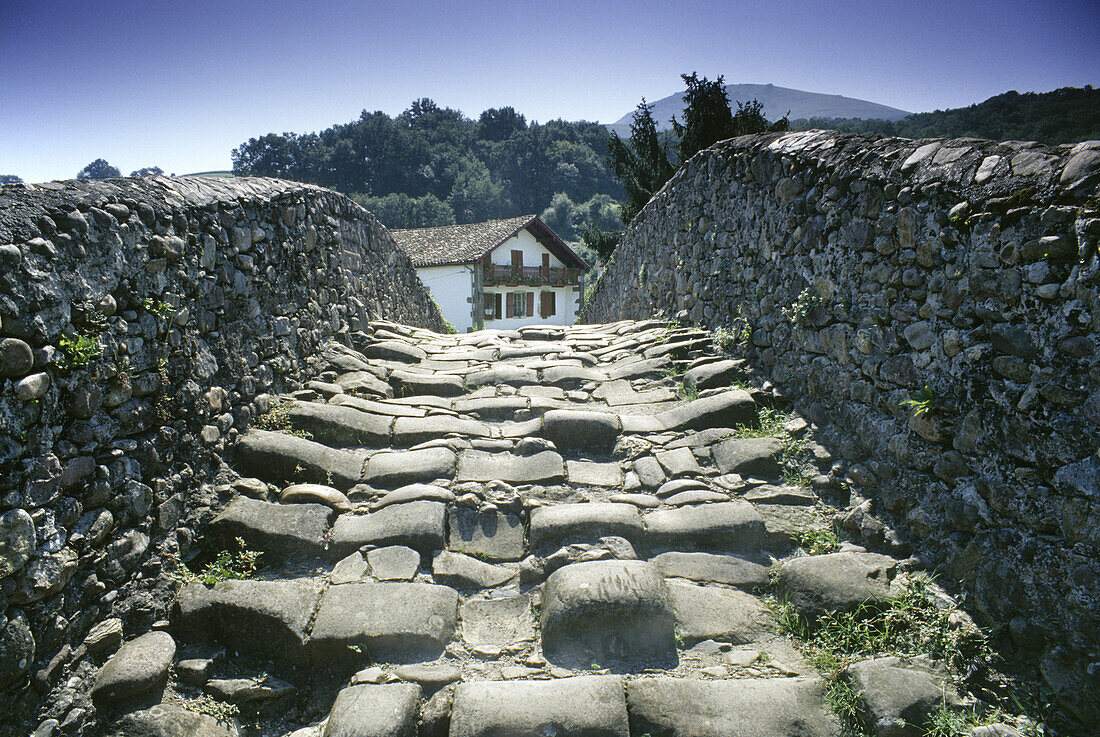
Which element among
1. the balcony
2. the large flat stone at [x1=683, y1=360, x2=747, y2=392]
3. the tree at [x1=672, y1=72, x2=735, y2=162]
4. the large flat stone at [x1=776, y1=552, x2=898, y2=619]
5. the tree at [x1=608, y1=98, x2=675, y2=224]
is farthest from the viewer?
the balcony

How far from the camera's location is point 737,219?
4816 mm

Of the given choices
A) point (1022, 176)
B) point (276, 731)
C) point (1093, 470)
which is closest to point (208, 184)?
point (276, 731)

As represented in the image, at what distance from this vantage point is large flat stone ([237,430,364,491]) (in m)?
3.10

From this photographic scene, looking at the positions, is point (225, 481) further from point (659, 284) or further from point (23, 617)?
point (659, 284)

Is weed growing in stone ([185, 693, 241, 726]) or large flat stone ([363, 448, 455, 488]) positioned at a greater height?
large flat stone ([363, 448, 455, 488])

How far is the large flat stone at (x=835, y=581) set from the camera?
7.51 ft

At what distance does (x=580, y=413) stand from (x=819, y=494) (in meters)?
1.47

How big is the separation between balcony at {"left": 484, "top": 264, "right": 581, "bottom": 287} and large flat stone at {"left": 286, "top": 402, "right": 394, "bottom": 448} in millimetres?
21120

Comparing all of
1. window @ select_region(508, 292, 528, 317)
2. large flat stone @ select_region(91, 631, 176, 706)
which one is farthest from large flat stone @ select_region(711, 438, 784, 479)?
window @ select_region(508, 292, 528, 317)

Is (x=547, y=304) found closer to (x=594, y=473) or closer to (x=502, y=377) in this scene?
(x=502, y=377)

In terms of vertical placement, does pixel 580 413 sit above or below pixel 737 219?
below

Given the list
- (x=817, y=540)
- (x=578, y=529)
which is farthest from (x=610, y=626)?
(x=817, y=540)

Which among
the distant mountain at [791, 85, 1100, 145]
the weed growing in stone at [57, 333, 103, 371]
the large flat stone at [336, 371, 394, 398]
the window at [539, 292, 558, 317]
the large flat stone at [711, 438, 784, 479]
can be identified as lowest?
the window at [539, 292, 558, 317]

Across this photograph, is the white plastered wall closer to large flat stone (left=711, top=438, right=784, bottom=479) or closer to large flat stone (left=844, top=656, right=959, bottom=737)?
large flat stone (left=711, top=438, right=784, bottom=479)
